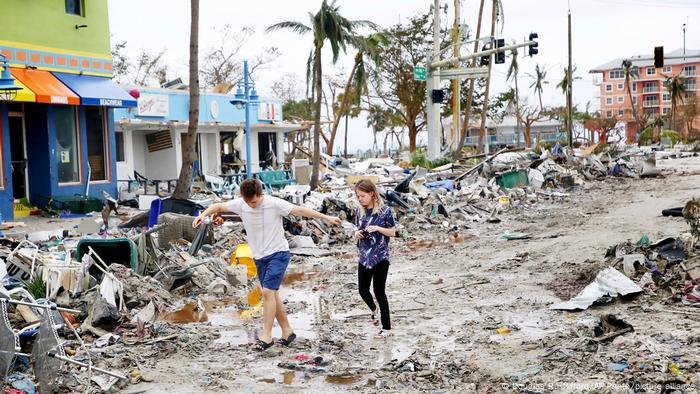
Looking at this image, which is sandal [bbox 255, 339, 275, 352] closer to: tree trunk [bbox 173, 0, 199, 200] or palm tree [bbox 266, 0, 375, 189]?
tree trunk [bbox 173, 0, 199, 200]

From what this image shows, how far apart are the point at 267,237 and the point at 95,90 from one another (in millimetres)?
14742

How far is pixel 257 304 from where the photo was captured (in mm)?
9727

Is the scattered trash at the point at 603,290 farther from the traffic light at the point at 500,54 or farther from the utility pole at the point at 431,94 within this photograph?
the utility pole at the point at 431,94

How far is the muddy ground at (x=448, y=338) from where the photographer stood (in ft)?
19.7

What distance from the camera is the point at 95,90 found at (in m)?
20.4

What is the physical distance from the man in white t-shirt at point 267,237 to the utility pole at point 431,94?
98.6ft

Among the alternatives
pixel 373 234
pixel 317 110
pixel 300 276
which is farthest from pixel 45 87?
pixel 373 234

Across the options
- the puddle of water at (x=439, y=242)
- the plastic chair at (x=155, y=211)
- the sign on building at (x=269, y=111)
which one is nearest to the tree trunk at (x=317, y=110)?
the sign on building at (x=269, y=111)

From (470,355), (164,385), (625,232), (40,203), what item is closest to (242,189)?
(164,385)

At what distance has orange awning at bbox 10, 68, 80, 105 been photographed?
18.2m

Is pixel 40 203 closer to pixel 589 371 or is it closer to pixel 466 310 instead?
pixel 466 310

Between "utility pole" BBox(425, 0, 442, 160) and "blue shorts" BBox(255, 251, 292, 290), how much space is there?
30178 mm

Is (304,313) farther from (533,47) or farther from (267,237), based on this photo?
(533,47)

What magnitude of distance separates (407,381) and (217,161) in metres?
28.0
